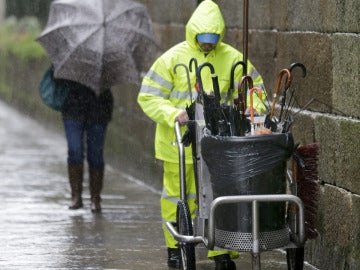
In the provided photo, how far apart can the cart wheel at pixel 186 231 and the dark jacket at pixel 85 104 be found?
3.56 metres

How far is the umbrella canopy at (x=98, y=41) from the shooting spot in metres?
11.5

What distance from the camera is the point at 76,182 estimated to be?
474 inches

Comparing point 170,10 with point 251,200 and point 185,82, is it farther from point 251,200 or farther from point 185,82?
point 251,200

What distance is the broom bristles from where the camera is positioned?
25.5 feet

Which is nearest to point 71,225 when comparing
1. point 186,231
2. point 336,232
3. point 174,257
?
point 174,257

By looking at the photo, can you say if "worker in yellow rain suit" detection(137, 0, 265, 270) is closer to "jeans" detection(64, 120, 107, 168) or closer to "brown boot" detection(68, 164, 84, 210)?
"jeans" detection(64, 120, 107, 168)

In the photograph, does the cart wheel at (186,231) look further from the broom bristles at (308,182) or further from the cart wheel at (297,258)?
the broom bristles at (308,182)

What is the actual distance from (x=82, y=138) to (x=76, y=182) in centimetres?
44

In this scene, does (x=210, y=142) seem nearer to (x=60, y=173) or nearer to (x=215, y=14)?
(x=215, y=14)

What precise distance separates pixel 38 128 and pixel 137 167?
21.1 ft

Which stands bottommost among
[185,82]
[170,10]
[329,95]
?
[329,95]

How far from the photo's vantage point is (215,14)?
350 inches

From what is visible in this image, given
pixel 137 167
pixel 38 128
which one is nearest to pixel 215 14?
pixel 137 167

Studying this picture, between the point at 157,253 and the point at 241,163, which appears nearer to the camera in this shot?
the point at 241,163
